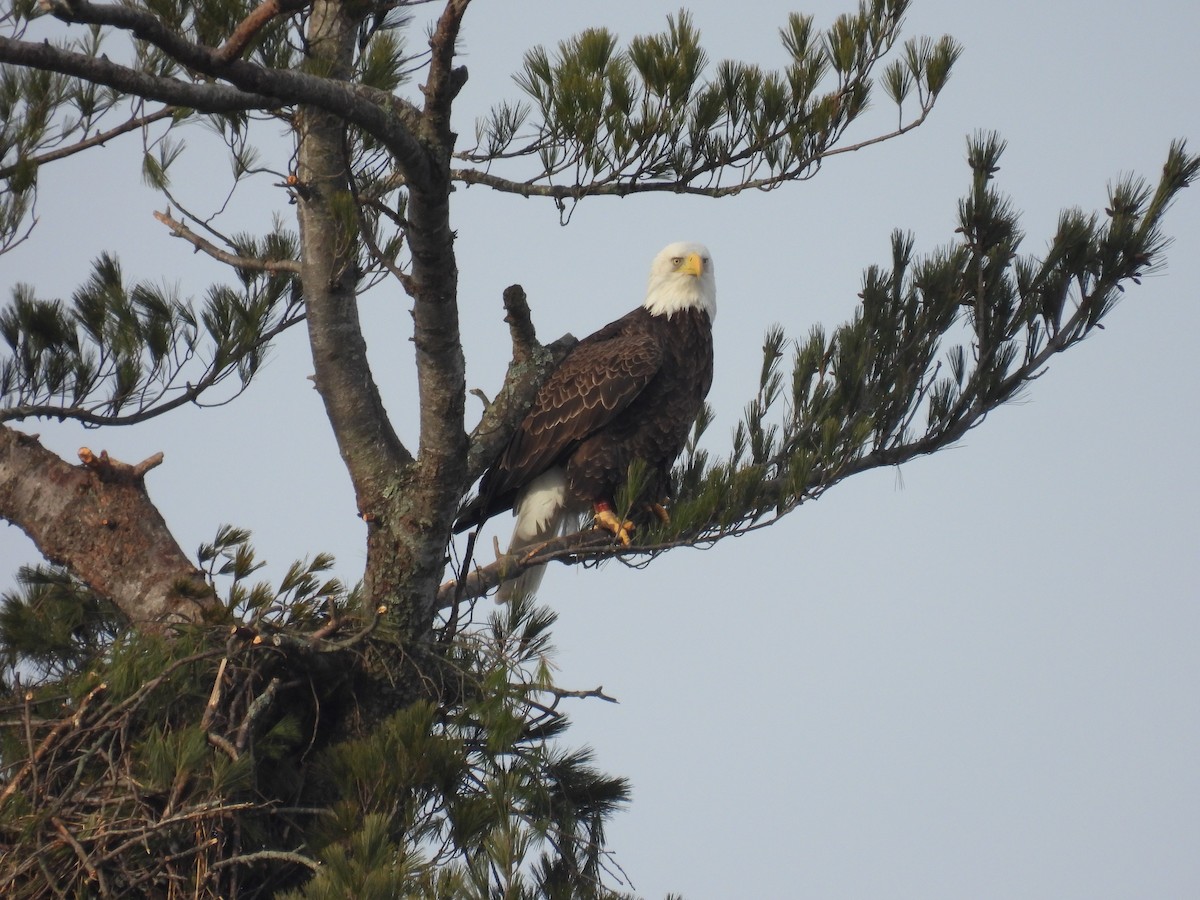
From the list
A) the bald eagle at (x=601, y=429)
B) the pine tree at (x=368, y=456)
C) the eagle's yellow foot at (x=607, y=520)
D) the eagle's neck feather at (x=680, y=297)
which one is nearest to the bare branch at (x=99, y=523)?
the pine tree at (x=368, y=456)

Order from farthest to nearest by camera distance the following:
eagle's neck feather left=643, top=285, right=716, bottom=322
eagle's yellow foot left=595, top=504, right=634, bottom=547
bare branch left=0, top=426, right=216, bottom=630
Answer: eagle's neck feather left=643, top=285, right=716, bottom=322 < eagle's yellow foot left=595, top=504, right=634, bottom=547 < bare branch left=0, top=426, right=216, bottom=630

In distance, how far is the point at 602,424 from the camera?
202 inches

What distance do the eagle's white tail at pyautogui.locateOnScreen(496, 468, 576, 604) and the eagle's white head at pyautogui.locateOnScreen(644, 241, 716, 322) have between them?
2.76 ft

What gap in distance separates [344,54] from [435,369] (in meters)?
0.85

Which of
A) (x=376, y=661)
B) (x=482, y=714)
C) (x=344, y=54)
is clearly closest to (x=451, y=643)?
(x=376, y=661)

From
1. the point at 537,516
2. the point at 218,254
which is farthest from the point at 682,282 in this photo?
the point at 218,254

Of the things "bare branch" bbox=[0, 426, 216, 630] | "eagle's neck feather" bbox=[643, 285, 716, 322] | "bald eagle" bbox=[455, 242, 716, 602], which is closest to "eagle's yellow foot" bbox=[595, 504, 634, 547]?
"bald eagle" bbox=[455, 242, 716, 602]

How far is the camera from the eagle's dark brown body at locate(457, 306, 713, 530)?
5.13 metres

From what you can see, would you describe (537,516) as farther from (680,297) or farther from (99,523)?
(99,523)

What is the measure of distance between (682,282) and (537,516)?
3.76 feet

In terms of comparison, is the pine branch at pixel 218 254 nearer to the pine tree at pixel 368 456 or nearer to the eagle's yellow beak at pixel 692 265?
the pine tree at pixel 368 456

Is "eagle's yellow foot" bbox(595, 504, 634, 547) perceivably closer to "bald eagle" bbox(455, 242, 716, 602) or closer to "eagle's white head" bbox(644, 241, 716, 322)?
"bald eagle" bbox(455, 242, 716, 602)

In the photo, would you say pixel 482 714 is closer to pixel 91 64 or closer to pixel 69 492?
pixel 69 492

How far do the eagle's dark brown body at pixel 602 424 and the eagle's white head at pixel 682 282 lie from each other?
279mm
